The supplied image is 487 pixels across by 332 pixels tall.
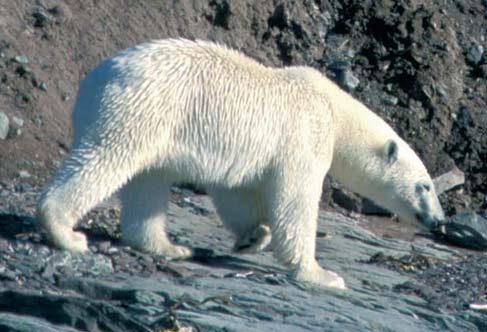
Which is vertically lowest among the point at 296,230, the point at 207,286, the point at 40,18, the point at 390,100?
the point at 207,286

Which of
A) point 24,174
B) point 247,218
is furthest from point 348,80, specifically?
point 247,218

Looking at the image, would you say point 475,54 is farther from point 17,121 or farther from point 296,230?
point 296,230

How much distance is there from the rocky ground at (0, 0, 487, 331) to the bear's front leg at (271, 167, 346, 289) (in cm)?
19

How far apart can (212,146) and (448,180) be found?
4.67 m

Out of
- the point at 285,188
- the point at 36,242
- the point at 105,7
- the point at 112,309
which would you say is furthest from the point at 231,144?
the point at 105,7

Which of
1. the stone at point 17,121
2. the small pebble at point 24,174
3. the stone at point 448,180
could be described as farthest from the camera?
the stone at point 448,180

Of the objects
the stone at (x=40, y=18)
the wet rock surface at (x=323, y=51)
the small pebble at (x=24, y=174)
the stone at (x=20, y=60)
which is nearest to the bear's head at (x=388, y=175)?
the small pebble at (x=24, y=174)

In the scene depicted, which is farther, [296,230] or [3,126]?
[3,126]

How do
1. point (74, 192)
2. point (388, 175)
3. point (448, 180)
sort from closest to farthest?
point (74, 192), point (388, 175), point (448, 180)

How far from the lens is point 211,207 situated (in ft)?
35.3

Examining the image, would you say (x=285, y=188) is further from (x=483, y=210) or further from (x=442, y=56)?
(x=442, y=56)

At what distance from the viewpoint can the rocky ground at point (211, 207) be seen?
24.8 feet

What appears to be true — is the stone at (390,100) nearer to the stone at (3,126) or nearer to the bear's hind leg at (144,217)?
the stone at (3,126)

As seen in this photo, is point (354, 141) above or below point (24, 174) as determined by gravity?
above
